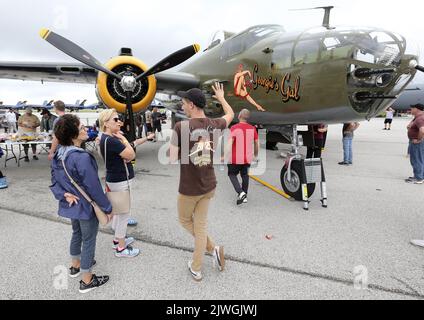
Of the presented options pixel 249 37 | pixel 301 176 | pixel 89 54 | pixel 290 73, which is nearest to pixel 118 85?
pixel 89 54

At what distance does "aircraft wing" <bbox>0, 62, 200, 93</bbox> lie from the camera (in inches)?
303

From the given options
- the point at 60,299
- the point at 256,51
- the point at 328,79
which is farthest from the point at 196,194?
the point at 256,51

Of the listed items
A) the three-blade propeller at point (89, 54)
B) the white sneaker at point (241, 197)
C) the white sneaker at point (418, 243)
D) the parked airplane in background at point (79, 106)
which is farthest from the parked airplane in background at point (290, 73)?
the parked airplane in background at point (79, 106)

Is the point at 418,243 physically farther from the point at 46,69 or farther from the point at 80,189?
the point at 46,69

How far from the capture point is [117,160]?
9.45ft

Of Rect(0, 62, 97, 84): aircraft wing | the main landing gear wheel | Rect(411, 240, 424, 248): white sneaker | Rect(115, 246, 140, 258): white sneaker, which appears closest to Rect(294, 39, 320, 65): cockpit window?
the main landing gear wheel

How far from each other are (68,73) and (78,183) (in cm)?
708

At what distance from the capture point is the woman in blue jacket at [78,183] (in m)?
2.32

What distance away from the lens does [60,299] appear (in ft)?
7.98

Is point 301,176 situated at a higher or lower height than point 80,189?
lower

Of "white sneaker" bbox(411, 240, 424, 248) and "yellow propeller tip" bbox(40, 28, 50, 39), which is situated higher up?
"yellow propeller tip" bbox(40, 28, 50, 39)

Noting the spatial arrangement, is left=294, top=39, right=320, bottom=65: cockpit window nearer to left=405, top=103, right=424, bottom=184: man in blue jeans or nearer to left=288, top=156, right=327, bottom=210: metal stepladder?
left=288, top=156, right=327, bottom=210: metal stepladder

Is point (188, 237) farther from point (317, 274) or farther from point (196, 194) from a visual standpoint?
point (317, 274)

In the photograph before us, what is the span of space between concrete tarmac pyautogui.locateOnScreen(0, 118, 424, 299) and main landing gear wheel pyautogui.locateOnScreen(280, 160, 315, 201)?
206 millimetres
